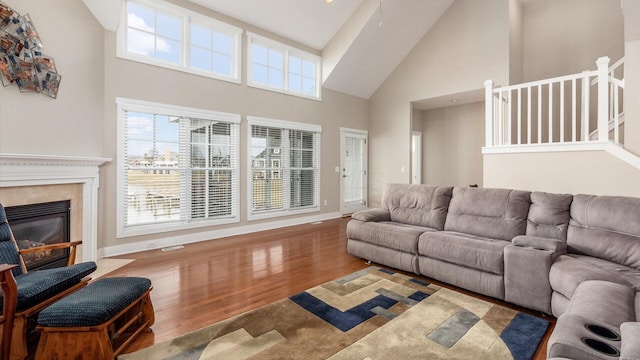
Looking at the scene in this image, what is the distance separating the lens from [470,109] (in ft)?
23.0

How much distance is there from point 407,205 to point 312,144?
3139 millimetres

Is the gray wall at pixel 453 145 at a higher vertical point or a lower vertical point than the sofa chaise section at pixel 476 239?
higher

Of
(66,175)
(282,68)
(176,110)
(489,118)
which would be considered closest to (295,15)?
(282,68)

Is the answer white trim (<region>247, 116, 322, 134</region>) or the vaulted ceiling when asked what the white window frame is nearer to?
the vaulted ceiling

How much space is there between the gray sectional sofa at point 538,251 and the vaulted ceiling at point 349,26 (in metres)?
3.69

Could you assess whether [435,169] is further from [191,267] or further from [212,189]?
[191,267]

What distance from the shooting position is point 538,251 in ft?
7.68

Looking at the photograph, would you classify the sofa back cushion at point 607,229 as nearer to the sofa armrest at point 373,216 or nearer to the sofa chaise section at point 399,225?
the sofa chaise section at point 399,225

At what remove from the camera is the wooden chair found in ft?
5.55

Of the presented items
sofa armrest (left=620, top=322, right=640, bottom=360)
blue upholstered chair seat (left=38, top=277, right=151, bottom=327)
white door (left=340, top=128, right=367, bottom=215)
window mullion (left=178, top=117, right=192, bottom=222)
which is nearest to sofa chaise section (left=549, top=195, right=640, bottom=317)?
sofa armrest (left=620, top=322, right=640, bottom=360)

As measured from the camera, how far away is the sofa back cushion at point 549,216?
105 inches

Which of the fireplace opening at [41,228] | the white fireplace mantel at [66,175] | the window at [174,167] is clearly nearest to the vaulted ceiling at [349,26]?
the window at [174,167]

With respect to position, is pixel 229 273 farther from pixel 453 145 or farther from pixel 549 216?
pixel 453 145

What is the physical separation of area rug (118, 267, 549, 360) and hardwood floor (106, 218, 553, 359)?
0.16m
